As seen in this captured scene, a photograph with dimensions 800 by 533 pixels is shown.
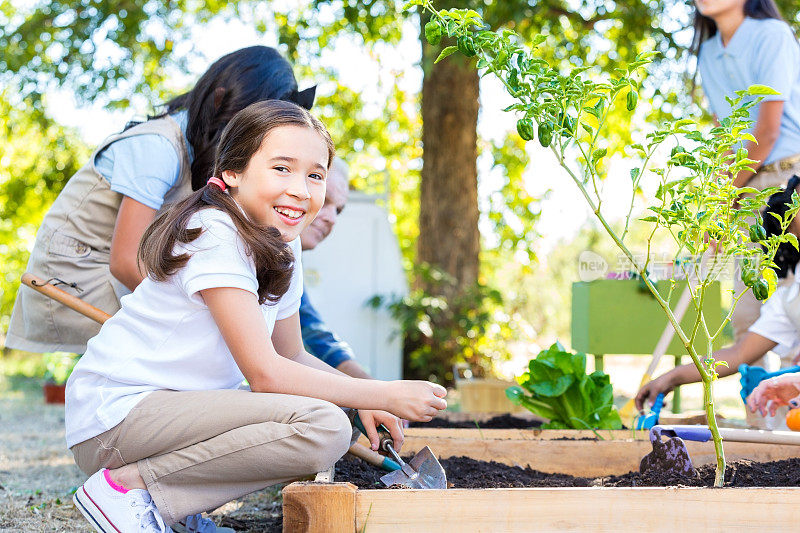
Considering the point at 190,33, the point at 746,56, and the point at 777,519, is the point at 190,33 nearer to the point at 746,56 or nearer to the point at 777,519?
the point at 746,56

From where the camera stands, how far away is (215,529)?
2.02m

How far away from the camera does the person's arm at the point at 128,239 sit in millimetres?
2287

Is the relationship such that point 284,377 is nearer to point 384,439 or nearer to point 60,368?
point 384,439

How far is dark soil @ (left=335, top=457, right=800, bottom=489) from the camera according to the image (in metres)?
1.83

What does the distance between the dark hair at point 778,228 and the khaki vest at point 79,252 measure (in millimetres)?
1789

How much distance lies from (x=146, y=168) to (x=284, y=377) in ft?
3.34

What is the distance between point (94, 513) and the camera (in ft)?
5.28

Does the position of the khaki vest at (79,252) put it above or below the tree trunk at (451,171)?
below

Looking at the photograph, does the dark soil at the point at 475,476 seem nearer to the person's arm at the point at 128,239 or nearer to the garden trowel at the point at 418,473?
the garden trowel at the point at 418,473

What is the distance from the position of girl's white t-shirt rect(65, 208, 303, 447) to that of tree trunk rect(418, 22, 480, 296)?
5020 millimetres

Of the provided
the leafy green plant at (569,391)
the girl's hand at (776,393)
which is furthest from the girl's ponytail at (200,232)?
the girl's hand at (776,393)

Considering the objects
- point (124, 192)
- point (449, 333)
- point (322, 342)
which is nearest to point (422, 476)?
point (322, 342)

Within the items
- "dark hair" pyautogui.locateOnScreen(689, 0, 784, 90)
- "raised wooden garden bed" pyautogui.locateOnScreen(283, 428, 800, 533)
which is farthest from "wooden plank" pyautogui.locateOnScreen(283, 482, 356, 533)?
"dark hair" pyautogui.locateOnScreen(689, 0, 784, 90)

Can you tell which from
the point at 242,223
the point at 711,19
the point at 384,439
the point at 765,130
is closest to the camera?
the point at 242,223
